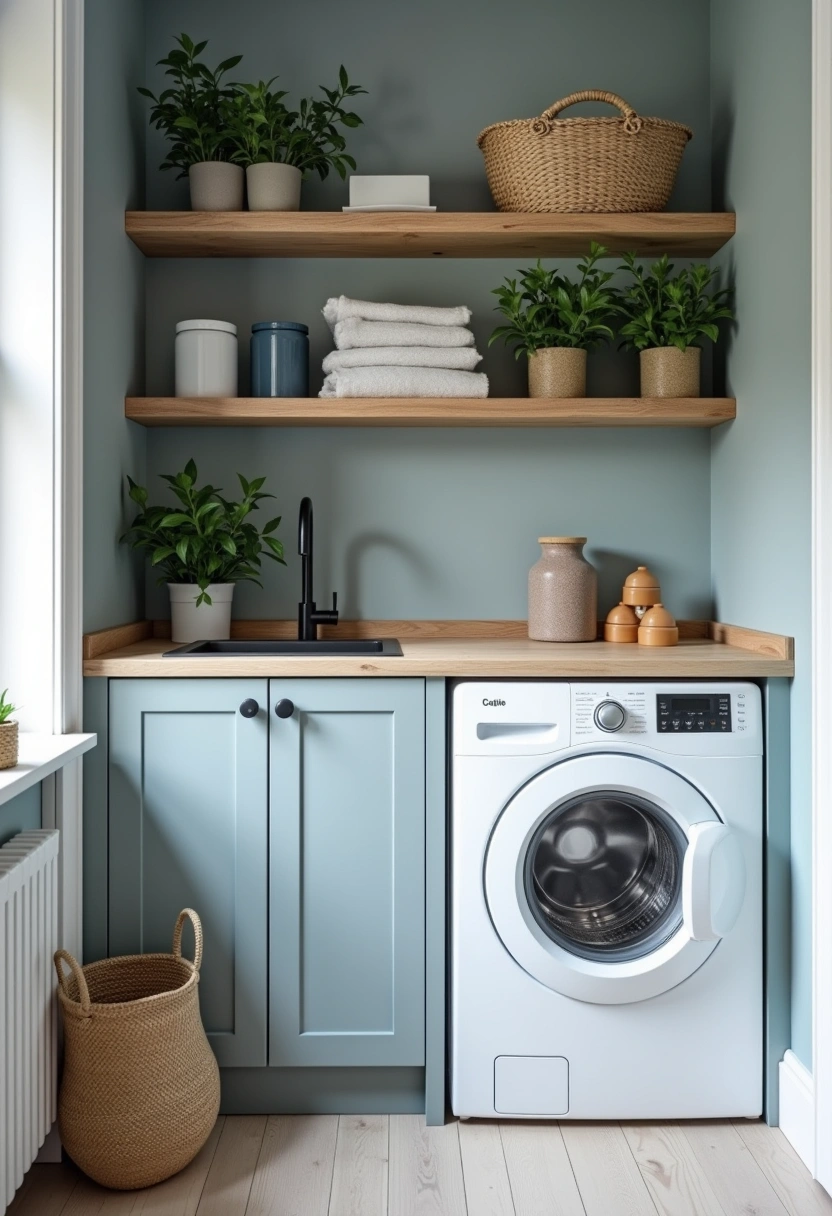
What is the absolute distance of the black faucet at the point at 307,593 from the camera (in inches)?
97.0

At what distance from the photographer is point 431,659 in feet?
6.75

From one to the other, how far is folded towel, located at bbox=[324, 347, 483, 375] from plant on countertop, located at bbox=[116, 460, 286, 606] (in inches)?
13.5

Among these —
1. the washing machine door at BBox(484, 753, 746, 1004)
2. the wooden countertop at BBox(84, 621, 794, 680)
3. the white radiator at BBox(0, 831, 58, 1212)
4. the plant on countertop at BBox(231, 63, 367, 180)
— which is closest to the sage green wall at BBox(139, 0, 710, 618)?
the plant on countertop at BBox(231, 63, 367, 180)

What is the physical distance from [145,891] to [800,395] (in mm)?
1654

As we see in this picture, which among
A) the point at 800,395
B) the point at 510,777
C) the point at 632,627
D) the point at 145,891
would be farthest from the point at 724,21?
the point at 145,891

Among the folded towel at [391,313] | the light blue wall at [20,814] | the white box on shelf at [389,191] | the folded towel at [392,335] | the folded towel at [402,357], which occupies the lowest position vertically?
the light blue wall at [20,814]

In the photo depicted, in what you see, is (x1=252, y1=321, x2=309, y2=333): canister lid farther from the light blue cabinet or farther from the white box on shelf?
the light blue cabinet

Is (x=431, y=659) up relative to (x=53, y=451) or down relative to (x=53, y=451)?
down

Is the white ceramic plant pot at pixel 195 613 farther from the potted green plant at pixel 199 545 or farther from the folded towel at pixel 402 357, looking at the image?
the folded towel at pixel 402 357

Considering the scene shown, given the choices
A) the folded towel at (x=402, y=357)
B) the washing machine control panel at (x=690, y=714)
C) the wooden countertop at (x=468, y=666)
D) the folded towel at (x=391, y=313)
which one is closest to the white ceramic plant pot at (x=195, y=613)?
the wooden countertop at (x=468, y=666)

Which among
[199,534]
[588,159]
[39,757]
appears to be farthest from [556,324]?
[39,757]

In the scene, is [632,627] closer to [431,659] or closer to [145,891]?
[431,659]

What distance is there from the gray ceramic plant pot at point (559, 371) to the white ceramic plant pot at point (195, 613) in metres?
0.91

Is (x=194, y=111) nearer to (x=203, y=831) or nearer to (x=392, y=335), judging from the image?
(x=392, y=335)
